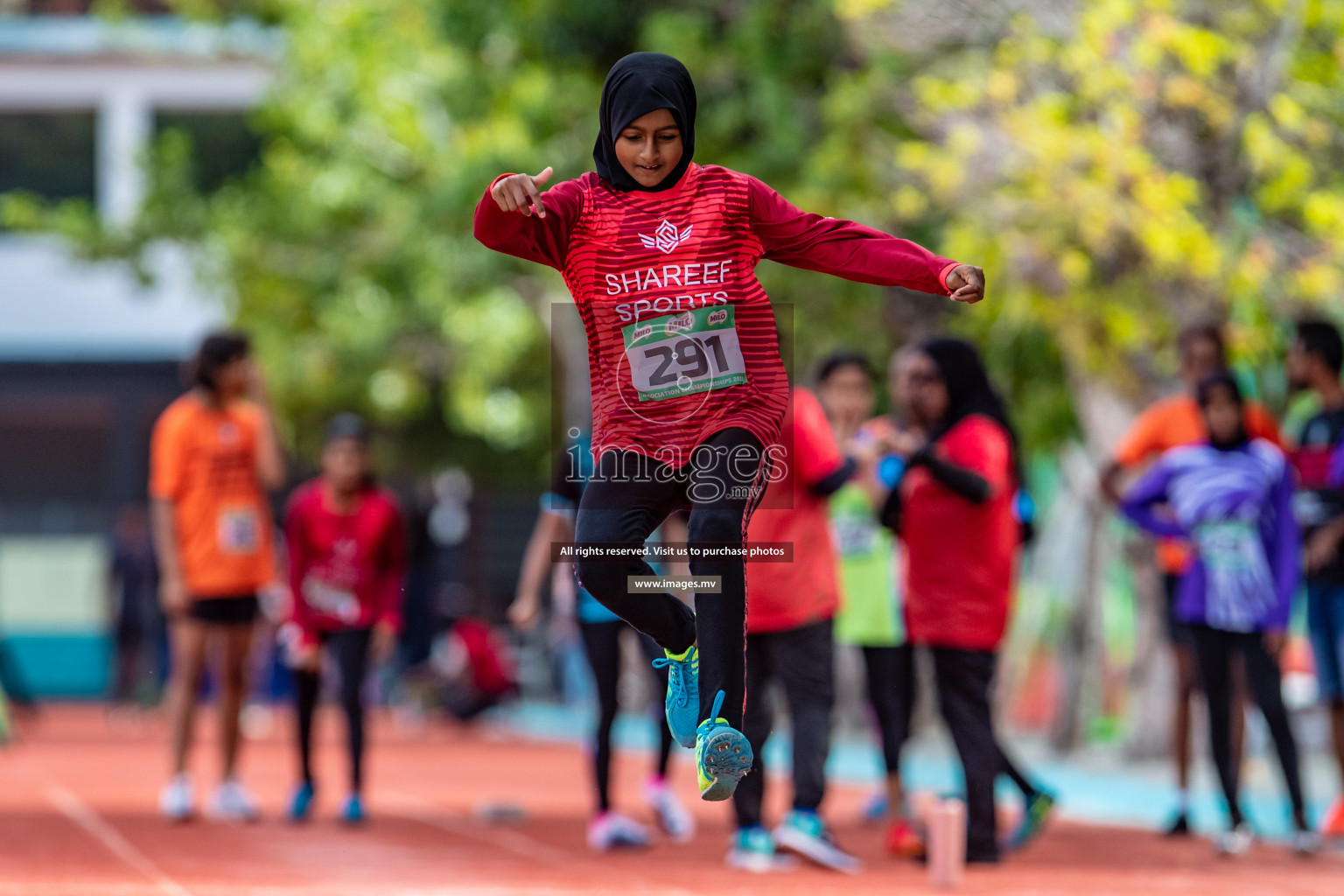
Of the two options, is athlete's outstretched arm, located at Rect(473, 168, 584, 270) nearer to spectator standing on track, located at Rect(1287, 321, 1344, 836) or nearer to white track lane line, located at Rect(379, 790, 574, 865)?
white track lane line, located at Rect(379, 790, 574, 865)

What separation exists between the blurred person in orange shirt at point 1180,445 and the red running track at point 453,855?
470mm

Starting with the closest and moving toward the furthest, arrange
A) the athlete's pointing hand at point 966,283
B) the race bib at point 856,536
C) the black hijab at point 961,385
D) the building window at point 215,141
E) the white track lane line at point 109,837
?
the athlete's pointing hand at point 966,283
the white track lane line at point 109,837
the black hijab at point 961,385
the race bib at point 856,536
the building window at point 215,141

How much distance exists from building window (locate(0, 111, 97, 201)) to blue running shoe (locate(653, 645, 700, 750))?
2628 centimetres

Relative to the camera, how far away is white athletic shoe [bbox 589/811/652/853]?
27.0 feet

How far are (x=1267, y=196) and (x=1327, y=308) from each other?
4.00ft

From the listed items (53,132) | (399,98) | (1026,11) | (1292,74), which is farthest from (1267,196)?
(53,132)

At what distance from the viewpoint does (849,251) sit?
5.16 metres

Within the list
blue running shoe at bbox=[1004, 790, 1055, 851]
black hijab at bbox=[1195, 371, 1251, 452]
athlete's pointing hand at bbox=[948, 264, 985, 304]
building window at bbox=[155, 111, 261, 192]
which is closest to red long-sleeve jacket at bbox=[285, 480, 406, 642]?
blue running shoe at bbox=[1004, 790, 1055, 851]

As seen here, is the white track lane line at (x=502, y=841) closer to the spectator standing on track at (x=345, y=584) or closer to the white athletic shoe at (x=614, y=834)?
the white athletic shoe at (x=614, y=834)

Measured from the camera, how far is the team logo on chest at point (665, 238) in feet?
16.5

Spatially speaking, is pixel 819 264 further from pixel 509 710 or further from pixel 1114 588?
pixel 509 710

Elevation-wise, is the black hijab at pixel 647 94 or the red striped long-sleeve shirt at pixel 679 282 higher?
the black hijab at pixel 647 94

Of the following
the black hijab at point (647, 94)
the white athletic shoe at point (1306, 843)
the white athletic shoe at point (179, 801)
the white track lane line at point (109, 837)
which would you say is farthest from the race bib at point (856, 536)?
the black hijab at point (647, 94)

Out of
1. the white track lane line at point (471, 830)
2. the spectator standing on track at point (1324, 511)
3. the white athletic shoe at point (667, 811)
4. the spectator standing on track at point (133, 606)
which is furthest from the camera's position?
the spectator standing on track at point (133, 606)
